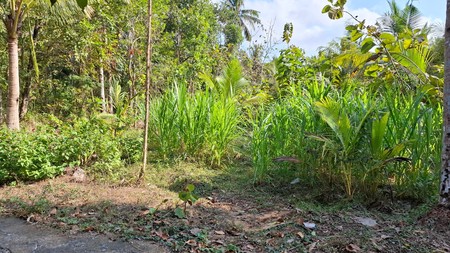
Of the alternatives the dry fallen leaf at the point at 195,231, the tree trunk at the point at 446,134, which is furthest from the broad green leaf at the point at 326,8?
the dry fallen leaf at the point at 195,231

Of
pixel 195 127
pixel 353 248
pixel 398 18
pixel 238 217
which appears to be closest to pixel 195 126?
pixel 195 127

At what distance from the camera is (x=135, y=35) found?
360 inches

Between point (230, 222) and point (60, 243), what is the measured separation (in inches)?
49.6

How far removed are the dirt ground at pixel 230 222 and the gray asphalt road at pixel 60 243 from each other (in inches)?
1.1

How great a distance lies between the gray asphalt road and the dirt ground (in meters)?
0.03

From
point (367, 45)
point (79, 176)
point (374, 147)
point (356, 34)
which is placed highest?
point (356, 34)

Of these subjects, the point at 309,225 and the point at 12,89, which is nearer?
the point at 309,225

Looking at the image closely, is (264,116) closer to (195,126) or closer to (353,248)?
(195,126)

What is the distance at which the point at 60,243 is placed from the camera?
2.33 metres

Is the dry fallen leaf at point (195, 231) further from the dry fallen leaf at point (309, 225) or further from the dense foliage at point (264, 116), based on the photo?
the dense foliage at point (264, 116)

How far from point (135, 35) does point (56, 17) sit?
291 centimetres

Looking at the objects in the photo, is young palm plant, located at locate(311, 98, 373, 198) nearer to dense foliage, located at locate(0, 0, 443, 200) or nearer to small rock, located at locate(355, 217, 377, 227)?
dense foliage, located at locate(0, 0, 443, 200)

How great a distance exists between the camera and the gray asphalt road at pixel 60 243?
7.31 ft

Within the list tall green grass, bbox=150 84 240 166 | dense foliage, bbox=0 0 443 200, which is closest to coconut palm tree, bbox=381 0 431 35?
dense foliage, bbox=0 0 443 200
